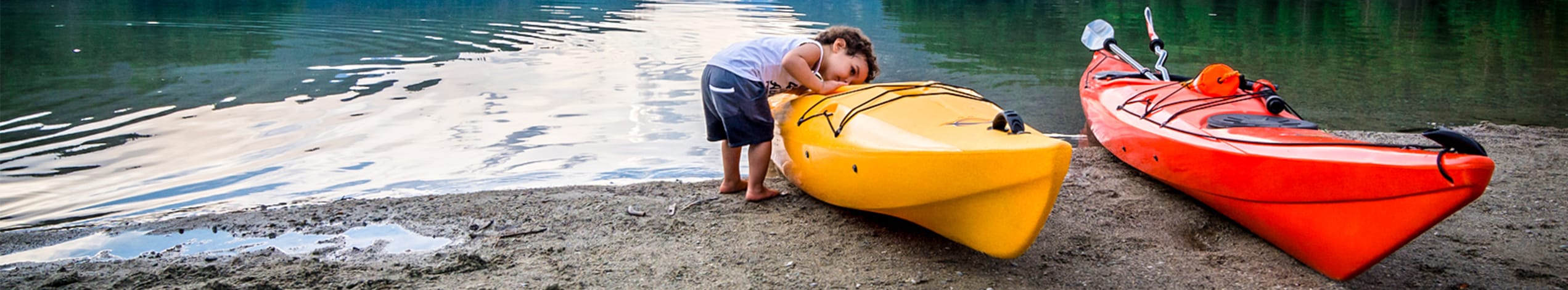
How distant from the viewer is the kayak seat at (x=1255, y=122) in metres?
3.65

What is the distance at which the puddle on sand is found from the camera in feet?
10.7

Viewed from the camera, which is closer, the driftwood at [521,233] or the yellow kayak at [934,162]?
the yellow kayak at [934,162]

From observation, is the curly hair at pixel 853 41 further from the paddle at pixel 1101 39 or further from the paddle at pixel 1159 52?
the paddle at pixel 1101 39

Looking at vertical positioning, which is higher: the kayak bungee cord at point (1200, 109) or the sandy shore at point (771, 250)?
the kayak bungee cord at point (1200, 109)

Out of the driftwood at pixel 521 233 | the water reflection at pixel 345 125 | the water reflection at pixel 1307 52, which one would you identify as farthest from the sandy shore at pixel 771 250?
the water reflection at pixel 1307 52

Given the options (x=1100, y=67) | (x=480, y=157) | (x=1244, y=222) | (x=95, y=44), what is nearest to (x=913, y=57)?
(x=1100, y=67)

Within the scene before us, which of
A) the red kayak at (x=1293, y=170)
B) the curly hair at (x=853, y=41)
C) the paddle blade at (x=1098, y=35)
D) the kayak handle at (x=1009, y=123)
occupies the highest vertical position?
the curly hair at (x=853, y=41)

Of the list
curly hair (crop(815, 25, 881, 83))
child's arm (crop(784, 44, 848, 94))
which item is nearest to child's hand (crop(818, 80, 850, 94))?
child's arm (crop(784, 44, 848, 94))

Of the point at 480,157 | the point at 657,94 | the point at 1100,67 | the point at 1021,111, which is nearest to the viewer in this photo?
the point at 480,157

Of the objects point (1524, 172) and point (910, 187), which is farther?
point (1524, 172)

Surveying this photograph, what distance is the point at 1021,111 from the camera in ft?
22.5

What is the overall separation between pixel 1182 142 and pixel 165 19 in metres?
16.0

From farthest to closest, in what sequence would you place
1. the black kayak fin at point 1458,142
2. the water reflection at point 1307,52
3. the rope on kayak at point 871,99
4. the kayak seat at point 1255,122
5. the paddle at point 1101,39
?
the water reflection at point 1307,52 → the paddle at point 1101,39 → the kayak seat at point 1255,122 → the rope on kayak at point 871,99 → the black kayak fin at point 1458,142

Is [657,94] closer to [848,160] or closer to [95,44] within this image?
[848,160]
